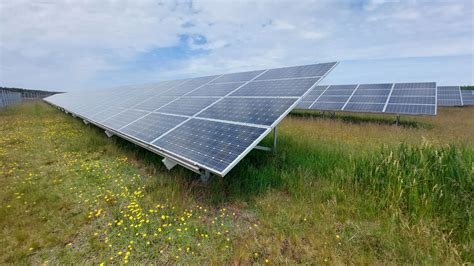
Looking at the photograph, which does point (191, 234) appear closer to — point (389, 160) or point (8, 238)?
point (8, 238)

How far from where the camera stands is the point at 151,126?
18.0 ft

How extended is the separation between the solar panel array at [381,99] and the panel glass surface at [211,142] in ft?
19.9

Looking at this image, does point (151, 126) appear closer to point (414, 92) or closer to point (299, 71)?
point (299, 71)

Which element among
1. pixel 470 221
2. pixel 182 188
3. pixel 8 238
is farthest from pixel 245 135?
pixel 8 238

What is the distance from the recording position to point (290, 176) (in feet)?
13.2

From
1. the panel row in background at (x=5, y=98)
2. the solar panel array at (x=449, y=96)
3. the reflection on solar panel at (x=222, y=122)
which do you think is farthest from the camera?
the panel row in background at (x=5, y=98)

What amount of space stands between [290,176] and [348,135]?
4514 mm

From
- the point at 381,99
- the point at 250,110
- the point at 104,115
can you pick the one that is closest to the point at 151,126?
the point at 250,110

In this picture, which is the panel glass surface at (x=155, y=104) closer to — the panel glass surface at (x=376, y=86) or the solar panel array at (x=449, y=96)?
the panel glass surface at (x=376, y=86)

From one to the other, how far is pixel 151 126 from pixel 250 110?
2.75 meters

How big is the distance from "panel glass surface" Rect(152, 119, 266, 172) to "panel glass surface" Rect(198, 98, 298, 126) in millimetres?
303

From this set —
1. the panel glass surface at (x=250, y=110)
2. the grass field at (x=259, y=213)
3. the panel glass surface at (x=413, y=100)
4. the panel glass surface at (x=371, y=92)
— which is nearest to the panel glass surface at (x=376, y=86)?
the panel glass surface at (x=371, y=92)

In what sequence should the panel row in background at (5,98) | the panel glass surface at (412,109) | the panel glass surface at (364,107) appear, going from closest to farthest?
the panel glass surface at (412,109) < the panel glass surface at (364,107) < the panel row in background at (5,98)

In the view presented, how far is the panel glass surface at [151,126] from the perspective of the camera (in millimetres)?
4883
